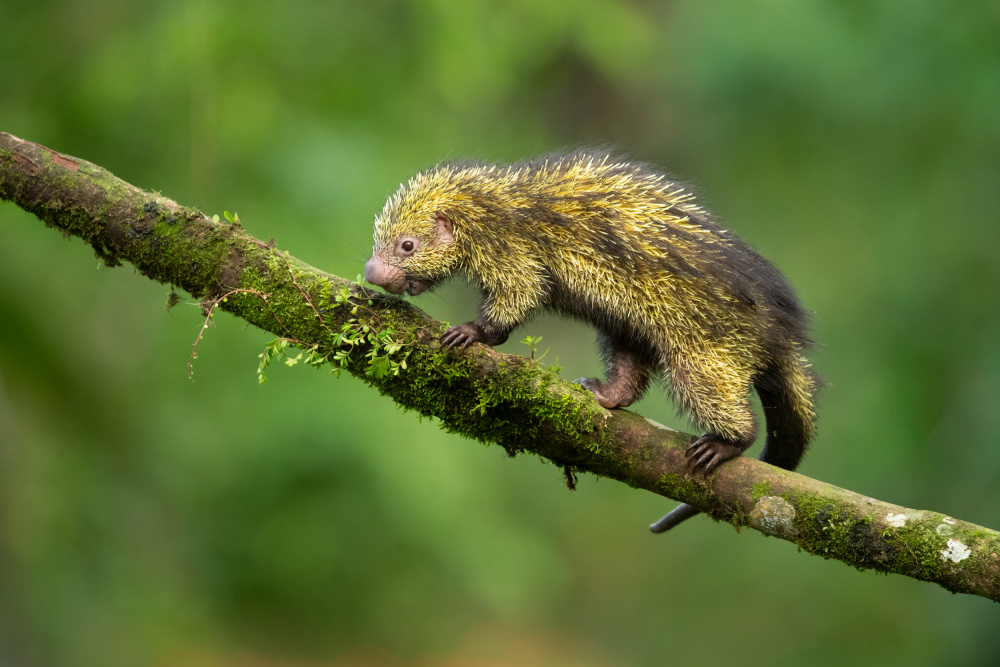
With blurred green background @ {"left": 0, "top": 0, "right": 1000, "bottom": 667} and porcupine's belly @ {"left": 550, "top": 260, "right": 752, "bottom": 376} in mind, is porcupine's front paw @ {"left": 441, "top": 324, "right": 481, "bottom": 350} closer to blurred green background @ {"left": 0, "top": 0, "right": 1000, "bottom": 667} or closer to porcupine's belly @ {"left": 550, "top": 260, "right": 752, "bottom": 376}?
porcupine's belly @ {"left": 550, "top": 260, "right": 752, "bottom": 376}

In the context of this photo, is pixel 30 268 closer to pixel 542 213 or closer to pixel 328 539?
pixel 328 539

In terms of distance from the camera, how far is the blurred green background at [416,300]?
775 centimetres

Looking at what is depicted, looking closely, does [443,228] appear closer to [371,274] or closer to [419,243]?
[419,243]

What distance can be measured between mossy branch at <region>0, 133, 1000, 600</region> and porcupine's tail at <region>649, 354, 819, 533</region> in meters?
0.78

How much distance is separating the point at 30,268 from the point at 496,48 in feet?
15.9

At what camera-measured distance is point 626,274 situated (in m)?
5.05

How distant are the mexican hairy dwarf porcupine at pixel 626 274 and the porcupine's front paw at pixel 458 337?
17 centimetres

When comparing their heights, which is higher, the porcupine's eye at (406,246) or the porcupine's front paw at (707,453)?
the porcupine's eye at (406,246)

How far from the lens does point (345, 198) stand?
830 cm

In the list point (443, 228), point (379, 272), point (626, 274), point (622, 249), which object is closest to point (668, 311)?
point (626, 274)

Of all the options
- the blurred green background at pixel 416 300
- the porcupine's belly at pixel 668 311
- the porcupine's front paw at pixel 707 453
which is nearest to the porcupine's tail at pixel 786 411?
the porcupine's belly at pixel 668 311

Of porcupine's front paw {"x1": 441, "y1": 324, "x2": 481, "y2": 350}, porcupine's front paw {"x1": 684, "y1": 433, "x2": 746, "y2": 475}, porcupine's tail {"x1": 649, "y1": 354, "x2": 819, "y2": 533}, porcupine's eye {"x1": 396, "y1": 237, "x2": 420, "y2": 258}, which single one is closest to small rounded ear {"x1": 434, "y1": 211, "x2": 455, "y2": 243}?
porcupine's eye {"x1": 396, "y1": 237, "x2": 420, "y2": 258}

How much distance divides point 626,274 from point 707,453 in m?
1.12

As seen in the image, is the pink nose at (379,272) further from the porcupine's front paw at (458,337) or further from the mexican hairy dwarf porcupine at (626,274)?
the porcupine's front paw at (458,337)
